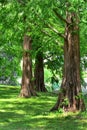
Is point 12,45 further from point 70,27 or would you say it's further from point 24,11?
point 24,11

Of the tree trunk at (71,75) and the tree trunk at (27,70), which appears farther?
the tree trunk at (27,70)

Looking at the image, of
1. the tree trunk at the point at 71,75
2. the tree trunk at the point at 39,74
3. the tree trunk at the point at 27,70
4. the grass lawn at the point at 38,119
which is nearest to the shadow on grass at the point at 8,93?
the tree trunk at the point at 27,70

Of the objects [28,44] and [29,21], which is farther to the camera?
[28,44]

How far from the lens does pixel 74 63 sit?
17.1 meters

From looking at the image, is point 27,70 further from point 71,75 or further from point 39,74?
point 71,75

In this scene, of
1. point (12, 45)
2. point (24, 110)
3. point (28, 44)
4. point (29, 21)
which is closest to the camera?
point (29, 21)

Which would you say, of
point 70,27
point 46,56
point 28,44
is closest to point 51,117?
point 70,27

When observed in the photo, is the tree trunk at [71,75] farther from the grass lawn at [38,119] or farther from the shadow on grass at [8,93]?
the shadow on grass at [8,93]

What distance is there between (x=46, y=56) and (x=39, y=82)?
2.24 meters

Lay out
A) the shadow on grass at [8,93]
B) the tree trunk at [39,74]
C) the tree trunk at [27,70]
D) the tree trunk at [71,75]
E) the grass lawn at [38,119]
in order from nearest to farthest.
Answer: the grass lawn at [38,119]
the tree trunk at [71,75]
the tree trunk at [27,70]
the shadow on grass at [8,93]
the tree trunk at [39,74]

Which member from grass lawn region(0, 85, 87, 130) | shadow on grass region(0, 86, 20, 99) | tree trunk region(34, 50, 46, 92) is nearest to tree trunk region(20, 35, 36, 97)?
shadow on grass region(0, 86, 20, 99)

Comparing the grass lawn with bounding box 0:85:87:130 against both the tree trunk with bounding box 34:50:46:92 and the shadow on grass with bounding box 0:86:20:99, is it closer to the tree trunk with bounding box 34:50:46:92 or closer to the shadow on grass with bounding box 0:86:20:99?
the shadow on grass with bounding box 0:86:20:99

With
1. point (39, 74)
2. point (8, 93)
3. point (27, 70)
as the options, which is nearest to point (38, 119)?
point (27, 70)

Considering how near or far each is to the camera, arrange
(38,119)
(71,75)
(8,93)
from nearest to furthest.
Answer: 1. (38,119)
2. (71,75)
3. (8,93)
